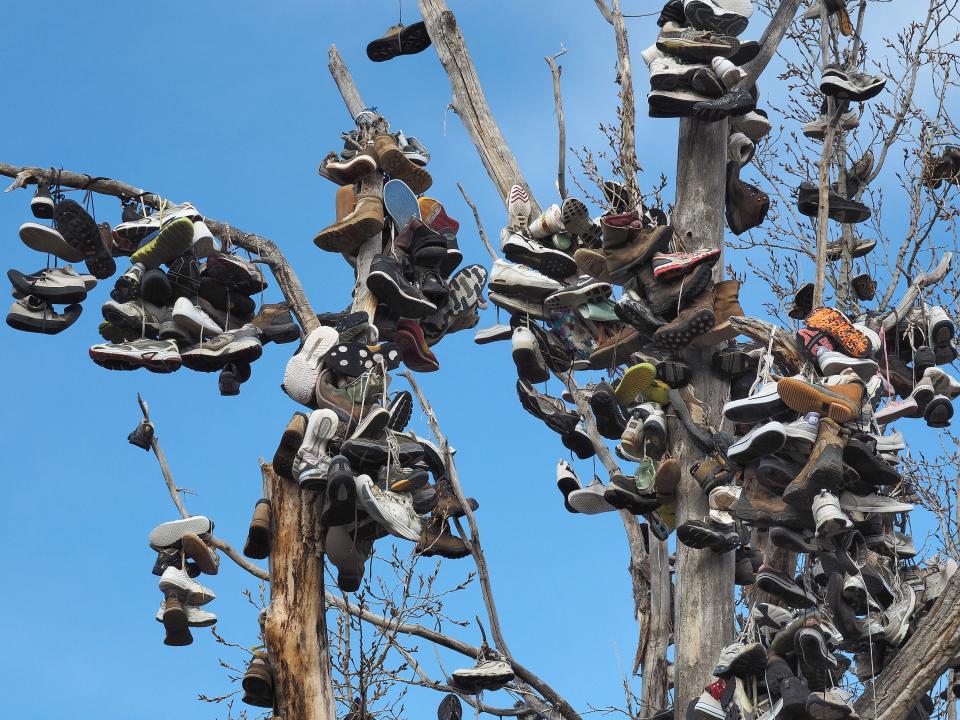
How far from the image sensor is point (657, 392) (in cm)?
780

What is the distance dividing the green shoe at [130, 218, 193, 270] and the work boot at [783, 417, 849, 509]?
9.85 feet

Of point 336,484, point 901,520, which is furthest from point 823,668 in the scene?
point 336,484

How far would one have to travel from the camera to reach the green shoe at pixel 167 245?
273 inches

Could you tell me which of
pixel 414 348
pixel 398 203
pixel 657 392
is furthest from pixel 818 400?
pixel 398 203

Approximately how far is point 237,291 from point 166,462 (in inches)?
37.7

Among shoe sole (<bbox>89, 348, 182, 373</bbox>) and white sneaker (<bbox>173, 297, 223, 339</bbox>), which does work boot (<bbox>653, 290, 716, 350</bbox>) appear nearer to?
white sneaker (<bbox>173, 297, 223, 339</bbox>)

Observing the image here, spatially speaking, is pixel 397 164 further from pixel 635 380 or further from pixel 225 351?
pixel 635 380

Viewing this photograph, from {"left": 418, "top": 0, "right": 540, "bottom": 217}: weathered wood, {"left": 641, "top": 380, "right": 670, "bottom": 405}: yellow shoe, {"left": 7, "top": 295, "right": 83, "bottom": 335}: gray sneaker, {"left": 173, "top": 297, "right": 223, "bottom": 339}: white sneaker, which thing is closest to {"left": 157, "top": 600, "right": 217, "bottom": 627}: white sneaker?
{"left": 173, "top": 297, "right": 223, "bottom": 339}: white sneaker

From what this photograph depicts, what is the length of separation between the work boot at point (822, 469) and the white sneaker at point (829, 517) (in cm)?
5

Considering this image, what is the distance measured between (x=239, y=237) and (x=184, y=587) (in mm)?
1680

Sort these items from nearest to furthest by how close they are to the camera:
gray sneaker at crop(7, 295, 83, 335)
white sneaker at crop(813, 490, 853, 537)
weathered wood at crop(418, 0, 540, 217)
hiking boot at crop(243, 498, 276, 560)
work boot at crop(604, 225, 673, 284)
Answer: hiking boot at crop(243, 498, 276, 560), white sneaker at crop(813, 490, 853, 537), gray sneaker at crop(7, 295, 83, 335), work boot at crop(604, 225, 673, 284), weathered wood at crop(418, 0, 540, 217)

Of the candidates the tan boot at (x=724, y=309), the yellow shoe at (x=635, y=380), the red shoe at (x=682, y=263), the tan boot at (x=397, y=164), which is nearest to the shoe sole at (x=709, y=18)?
the red shoe at (x=682, y=263)

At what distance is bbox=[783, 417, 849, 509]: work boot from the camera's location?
6.62 meters

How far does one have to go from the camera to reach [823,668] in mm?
6719
